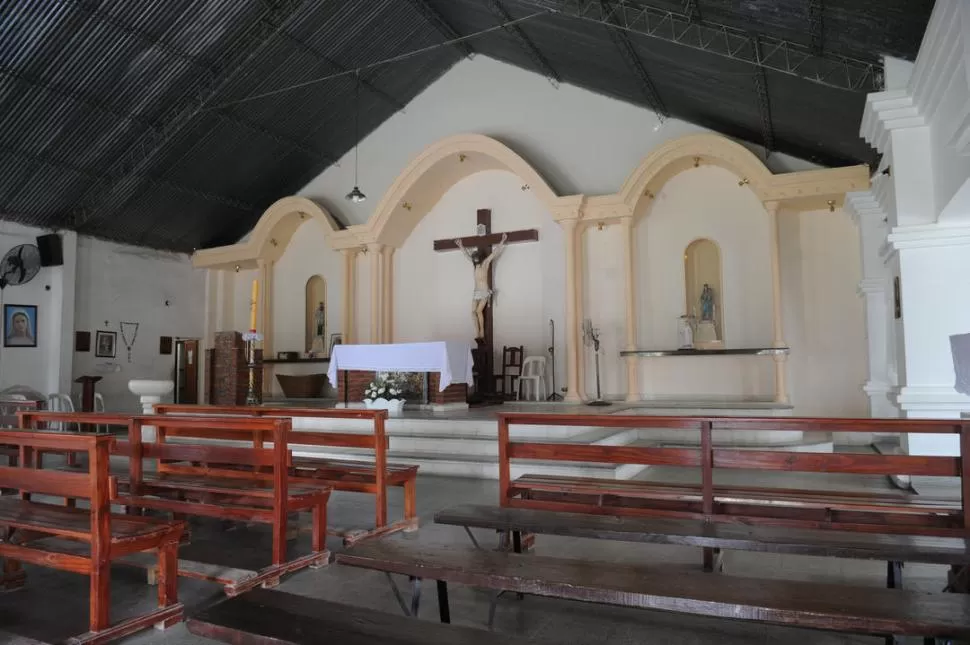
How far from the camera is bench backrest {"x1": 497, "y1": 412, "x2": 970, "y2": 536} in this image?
3068 millimetres

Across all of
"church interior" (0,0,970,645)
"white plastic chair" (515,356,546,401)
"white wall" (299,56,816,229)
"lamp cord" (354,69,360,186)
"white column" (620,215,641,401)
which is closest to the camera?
"church interior" (0,0,970,645)

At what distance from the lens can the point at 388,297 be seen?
12.6 metres

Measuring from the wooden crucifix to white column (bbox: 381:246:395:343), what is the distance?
967mm

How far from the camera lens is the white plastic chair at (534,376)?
1112 cm

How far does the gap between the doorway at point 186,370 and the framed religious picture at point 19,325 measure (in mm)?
2781

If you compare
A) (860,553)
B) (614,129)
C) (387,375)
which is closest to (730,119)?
(614,129)

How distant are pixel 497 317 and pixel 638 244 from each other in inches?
110

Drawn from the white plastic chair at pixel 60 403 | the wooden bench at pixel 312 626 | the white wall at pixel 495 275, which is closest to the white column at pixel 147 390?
the white plastic chair at pixel 60 403

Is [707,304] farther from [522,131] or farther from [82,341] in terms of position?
[82,341]

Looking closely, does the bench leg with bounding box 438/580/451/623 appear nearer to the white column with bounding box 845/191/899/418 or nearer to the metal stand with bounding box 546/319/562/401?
the white column with bounding box 845/191/899/418

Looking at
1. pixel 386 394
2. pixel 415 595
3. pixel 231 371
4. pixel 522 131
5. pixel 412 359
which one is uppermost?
pixel 522 131

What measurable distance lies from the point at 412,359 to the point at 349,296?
4.34 m

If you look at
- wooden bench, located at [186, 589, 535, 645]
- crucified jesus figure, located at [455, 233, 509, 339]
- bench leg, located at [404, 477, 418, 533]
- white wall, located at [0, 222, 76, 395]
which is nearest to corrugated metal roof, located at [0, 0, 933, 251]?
white wall, located at [0, 222, 76, 395]

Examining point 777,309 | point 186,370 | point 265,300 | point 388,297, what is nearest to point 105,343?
point 186,370
